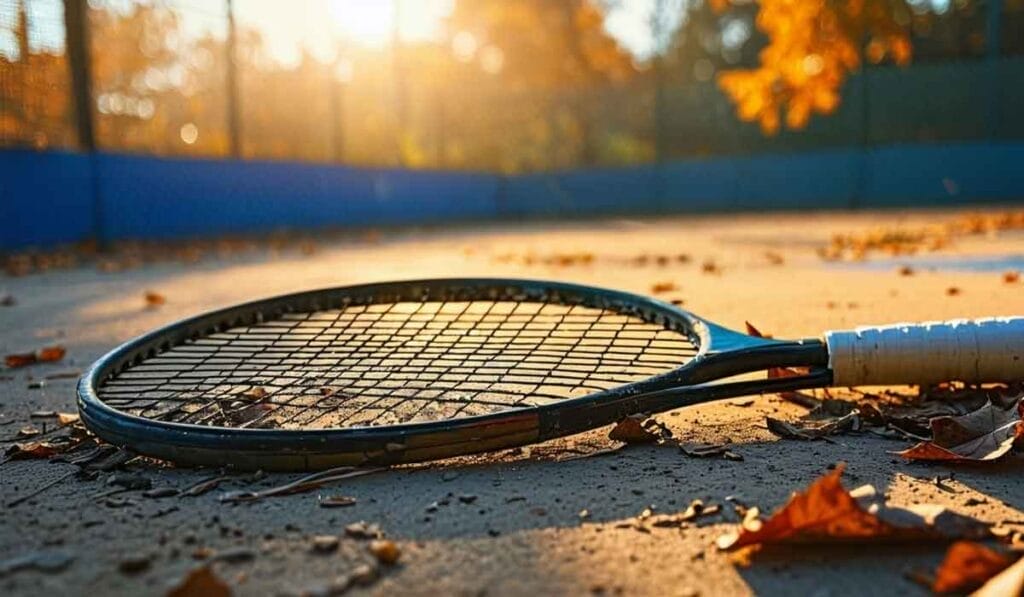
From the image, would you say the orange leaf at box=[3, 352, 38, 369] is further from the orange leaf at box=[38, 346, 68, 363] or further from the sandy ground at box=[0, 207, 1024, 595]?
the sandy ground at box=[0, 207, 1024, 595]

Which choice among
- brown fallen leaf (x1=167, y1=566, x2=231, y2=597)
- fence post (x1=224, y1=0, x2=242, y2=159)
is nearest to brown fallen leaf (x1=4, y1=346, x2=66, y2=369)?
brown fallen leaf (x1=167, y1=566, x2=231, y2=597)

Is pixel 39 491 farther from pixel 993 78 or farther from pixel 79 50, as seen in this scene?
pixel 993 78

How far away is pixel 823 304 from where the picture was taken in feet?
10.7

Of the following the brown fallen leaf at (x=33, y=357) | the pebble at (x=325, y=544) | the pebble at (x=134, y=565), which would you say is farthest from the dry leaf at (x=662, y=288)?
the pebble at (x=134, y=565)

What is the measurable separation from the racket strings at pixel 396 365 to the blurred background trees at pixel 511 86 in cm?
605

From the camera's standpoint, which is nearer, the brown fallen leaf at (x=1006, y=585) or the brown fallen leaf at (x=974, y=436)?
the brown fallen leaf at (x=1006, y=585)

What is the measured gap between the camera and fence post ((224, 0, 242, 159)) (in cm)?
917

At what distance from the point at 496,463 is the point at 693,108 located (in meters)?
16.2

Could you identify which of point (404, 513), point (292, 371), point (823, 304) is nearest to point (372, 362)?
point (292, 371)

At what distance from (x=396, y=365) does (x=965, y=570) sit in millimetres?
1057

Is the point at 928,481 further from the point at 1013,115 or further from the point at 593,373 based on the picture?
the point at 1013,115

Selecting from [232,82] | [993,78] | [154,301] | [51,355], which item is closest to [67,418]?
[51,355]

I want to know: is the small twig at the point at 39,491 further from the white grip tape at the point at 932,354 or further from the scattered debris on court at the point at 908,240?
the scattered debris on court at the point at 908,240

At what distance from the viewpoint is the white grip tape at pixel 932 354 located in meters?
1.48
